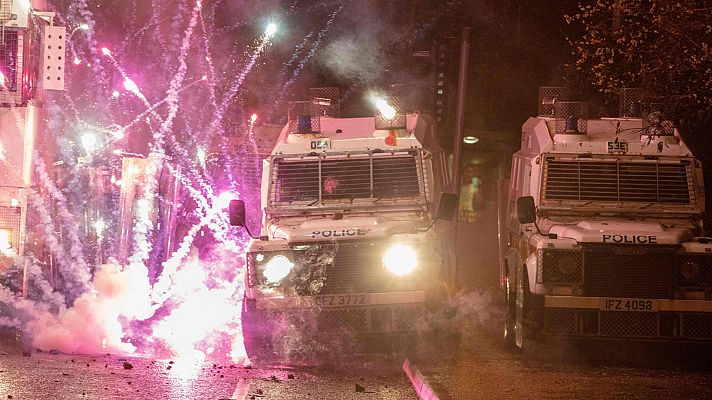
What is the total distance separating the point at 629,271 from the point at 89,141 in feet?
51.6

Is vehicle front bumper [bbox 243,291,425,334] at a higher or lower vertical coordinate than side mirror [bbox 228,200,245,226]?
lower

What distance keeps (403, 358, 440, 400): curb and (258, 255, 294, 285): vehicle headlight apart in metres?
1.79

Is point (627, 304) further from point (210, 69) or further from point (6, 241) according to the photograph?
point (210, 69)

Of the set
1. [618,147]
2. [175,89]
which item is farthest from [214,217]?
[175,89]

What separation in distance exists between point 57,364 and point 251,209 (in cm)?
837

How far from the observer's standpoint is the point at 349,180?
1387cm

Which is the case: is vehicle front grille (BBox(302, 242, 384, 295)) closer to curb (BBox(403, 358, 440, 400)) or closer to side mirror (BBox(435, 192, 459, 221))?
side mirror (BBox(435, 192, 459, 221))

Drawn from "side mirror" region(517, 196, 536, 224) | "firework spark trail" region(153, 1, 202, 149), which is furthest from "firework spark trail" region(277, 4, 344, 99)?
"side mirror" region(517, 196, 536, 224)

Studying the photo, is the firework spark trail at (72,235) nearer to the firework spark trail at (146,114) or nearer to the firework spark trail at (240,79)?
the firework spark trail at (146,114)

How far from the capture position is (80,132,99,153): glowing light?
2226 centimetres

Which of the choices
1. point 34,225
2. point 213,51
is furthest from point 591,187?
point 213,51

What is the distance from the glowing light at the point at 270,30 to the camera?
29.5m

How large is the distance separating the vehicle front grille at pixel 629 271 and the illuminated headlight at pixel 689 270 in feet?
0.44

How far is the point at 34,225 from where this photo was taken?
1559 centimetres
